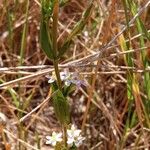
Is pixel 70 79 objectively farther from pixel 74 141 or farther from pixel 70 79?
pixel 74 141

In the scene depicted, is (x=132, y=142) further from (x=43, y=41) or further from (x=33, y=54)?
(x=43, y=41)

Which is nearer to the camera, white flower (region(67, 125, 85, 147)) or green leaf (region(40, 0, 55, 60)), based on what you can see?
green leaf (region(40, 0, 55, 60))

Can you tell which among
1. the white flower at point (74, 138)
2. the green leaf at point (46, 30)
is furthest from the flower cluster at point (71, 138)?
the green leaf at point (46, 30)

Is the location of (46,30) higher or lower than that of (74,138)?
higher

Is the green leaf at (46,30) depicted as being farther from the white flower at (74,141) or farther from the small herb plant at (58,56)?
the white flower at (74,141)

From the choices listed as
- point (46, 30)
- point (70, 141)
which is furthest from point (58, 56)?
point (70, 141)

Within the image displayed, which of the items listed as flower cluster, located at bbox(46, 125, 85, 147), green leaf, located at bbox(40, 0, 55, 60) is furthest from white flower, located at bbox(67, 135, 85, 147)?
green leaf, located at bbox(40, 0, 55, 60)

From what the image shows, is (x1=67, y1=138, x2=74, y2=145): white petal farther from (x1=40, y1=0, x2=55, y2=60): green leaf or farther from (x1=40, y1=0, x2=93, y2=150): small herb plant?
(x1=40, y1=0, x2=55, y2=60): green leaf

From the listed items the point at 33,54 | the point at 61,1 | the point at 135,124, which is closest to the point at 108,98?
the point at 135,124
